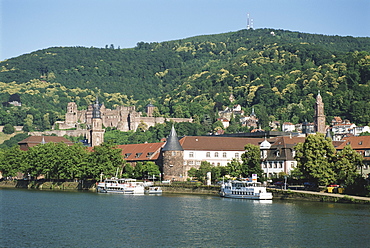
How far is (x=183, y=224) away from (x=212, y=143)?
2141 inches

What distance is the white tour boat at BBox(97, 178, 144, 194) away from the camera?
3418 inches

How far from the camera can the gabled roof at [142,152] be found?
105m

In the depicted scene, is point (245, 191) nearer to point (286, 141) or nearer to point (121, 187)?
point (121, 187)

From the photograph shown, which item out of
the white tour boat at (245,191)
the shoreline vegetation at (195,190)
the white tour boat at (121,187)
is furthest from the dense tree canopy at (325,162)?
the white tour boat at (121,187)

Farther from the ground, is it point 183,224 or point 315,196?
point 315,196

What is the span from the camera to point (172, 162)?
318 feet

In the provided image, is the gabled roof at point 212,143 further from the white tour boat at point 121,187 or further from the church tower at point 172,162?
the white tour boat at point 121,187

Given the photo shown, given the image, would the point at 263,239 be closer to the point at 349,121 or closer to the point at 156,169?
the point at 156,169

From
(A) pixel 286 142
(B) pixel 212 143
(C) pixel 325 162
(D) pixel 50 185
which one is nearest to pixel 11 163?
(D) pixel 50 185

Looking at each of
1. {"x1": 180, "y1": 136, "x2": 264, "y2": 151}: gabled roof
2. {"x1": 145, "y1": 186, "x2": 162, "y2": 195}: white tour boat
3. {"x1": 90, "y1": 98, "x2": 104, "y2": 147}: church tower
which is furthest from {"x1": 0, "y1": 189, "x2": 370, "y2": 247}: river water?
{"x1": 90, "y1": 98, "x2": 104, "y2": 147}: church tower

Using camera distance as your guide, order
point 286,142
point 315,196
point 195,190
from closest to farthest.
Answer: point 315,196 < point 195,190 < point 286,142

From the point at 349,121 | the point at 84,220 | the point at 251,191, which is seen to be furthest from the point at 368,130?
the point at 84,220

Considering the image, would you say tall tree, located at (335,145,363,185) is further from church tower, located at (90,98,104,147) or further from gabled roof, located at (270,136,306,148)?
church tower, located at (90,98,104,147)

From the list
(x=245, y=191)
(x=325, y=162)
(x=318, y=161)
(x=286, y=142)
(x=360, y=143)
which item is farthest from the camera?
(x=286, y=142)
